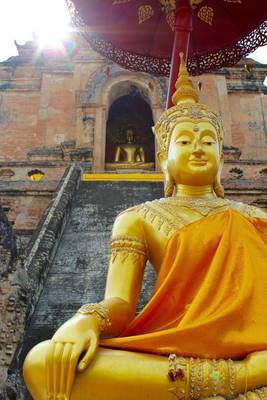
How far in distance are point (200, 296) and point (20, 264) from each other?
3.36 m

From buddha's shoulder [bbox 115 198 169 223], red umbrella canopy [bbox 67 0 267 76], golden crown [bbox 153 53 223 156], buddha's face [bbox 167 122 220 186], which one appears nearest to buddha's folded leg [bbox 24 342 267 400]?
buddha's shoulder [bbox 115 198 169 223]

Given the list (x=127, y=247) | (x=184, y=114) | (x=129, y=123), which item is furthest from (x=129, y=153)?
(x=127, y=247)

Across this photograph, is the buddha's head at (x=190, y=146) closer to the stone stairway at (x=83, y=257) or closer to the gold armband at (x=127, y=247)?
the gold armband at (x=127, y=247)

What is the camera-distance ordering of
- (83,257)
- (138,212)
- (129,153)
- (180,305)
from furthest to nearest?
(129,153)
(83,257)
(138,212)
(180,305)

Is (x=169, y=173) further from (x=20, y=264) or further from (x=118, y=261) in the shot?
(x=20, y=264)

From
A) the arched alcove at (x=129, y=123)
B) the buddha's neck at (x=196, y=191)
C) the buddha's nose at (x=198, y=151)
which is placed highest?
the arched alcove at (x=129, y=123)

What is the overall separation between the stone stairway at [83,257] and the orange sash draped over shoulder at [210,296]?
2.36m

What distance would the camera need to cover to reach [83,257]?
701cm

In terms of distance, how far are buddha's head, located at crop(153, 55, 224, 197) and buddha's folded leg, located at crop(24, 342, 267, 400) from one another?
1348mm

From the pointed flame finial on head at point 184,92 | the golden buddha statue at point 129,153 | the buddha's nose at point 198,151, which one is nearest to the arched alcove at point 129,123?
the golden buddha statue at point 129,153

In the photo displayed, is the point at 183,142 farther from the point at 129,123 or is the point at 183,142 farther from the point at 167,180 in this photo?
the point at 129,123

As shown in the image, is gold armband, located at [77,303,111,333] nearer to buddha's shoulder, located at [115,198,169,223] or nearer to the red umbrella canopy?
buddha's shoulder, located at [115,198,169,223]

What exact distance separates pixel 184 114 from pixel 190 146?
10.7 inches

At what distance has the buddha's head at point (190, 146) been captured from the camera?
3375 mm
